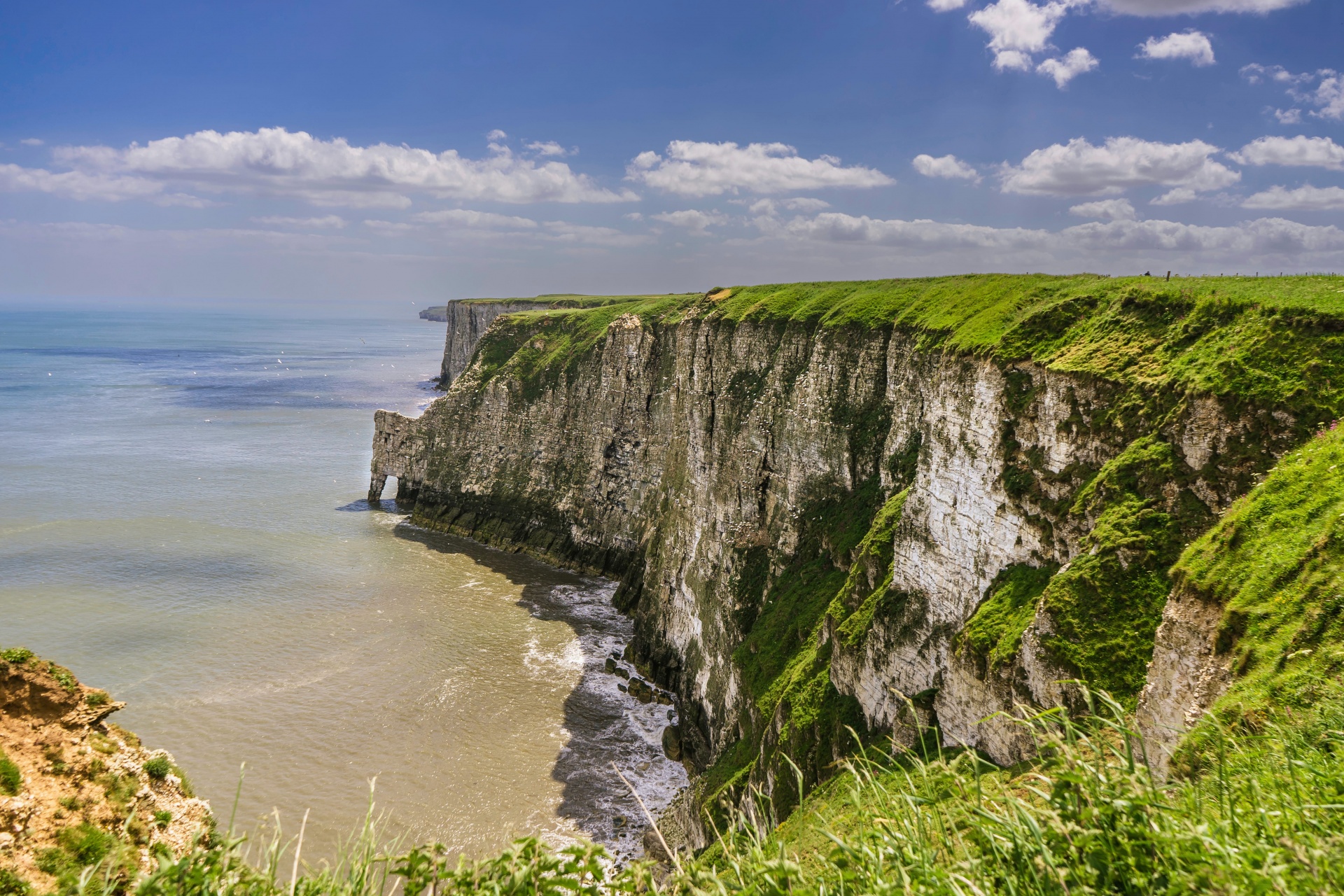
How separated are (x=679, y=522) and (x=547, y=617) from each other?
13367mm

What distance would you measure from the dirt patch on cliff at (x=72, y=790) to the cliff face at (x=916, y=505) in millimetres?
10819

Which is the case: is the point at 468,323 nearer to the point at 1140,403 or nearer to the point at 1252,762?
the point at 1140,403

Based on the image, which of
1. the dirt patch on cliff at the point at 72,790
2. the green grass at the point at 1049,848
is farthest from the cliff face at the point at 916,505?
the dirt patch on cliff at the point at 72,790

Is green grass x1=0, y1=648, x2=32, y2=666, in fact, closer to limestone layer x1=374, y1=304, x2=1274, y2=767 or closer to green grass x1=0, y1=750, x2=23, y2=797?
green grass x1=0, y1=750, x2=23, y2=797

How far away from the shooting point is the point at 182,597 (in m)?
54.2

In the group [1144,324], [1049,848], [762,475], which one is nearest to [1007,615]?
[1144,324]

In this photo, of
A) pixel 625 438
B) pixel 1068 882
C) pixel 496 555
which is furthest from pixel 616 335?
pixel 1068 882

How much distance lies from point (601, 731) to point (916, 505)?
23.7 meters

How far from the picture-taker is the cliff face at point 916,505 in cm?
1803

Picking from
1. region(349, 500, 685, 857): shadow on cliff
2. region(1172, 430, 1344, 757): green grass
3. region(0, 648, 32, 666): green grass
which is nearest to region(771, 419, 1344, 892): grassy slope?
region(1172, 430, 1344, 757): green grass

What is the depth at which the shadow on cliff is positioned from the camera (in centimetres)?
3475

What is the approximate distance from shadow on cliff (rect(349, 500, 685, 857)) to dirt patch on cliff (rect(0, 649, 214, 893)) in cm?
1201

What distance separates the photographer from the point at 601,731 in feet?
136

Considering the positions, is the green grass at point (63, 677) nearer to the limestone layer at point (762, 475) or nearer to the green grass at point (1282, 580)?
the limestone layer at point (762, 475)
